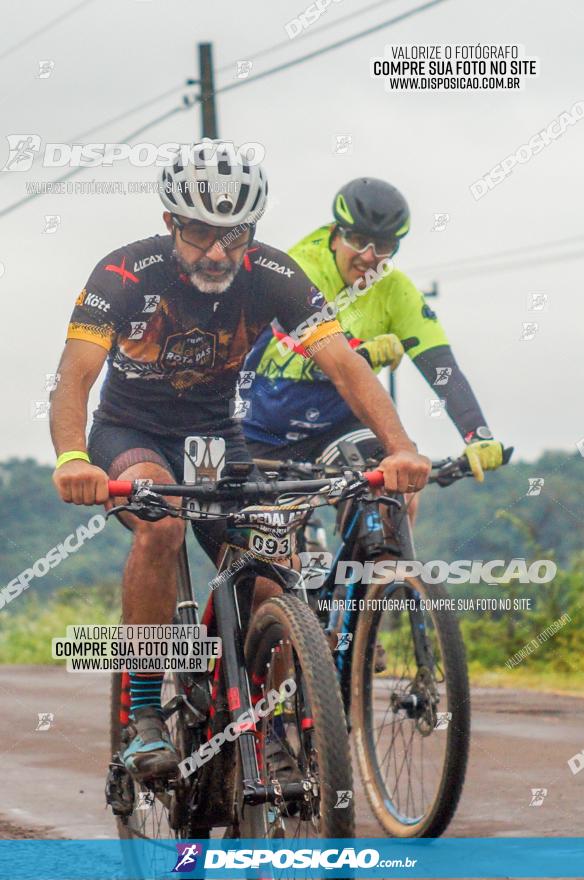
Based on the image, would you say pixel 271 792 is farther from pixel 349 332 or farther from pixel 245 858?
pixel 349 332

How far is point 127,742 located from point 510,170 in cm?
360

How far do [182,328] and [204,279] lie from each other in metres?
0.17

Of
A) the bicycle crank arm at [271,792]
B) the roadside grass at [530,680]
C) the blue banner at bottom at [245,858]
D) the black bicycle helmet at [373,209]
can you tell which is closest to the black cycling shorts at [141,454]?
the bicycle crank arm at [271,792]

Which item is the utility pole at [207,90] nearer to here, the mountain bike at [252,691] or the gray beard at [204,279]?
the gray beard at [204,279]

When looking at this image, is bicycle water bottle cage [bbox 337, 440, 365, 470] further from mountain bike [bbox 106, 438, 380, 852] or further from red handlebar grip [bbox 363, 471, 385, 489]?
red handlebar grip [bbox 363, 471, 385, 489]

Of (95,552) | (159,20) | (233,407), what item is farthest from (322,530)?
(95,552)

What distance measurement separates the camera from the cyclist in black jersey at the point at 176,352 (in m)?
4.21

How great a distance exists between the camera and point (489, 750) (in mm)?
6914

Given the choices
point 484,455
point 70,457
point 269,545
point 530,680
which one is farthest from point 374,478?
point 530,680

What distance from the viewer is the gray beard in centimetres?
451

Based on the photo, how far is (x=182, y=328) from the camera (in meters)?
4.56

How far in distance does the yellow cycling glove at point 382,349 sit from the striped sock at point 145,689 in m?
2.08

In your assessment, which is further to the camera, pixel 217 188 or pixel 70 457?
pixel 217 188

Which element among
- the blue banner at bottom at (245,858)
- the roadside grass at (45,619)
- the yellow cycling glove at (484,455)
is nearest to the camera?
the blue banner at bottom at (245,858)
